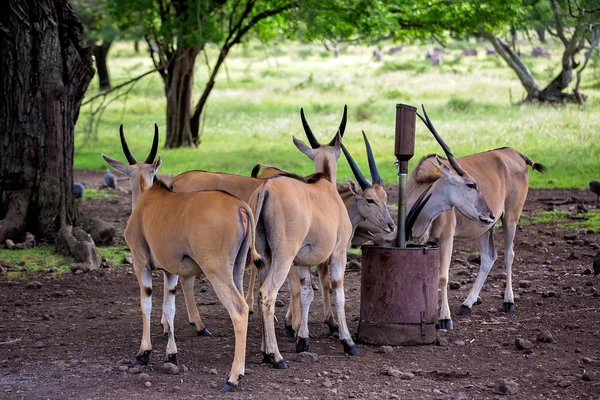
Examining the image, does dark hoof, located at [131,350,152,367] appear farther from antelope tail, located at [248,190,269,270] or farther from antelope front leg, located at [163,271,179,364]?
antelope tail, located at [248,190,269,270]

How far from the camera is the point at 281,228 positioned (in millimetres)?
6277

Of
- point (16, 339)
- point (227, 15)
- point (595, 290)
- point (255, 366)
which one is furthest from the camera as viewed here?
point (227, 15)

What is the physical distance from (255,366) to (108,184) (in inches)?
396

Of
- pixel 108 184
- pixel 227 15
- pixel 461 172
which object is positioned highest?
pixel 227 15

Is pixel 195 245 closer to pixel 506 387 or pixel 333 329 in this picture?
pixel 333 329

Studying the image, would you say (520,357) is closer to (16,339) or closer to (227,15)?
(16,339)

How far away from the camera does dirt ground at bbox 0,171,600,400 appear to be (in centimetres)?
572

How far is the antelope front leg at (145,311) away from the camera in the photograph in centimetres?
623

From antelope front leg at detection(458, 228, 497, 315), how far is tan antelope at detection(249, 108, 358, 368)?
1.68 m

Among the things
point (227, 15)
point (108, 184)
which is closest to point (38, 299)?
point (108, 184)

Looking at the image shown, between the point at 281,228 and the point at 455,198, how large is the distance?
2058 millimetres

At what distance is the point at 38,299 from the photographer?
27.9 ft

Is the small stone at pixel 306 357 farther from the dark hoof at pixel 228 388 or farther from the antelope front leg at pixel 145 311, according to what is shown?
the antelope front leg at pixel 145 311

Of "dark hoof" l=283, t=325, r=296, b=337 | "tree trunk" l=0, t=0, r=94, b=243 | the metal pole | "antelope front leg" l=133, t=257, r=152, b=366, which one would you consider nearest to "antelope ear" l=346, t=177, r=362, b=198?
the metal pole
